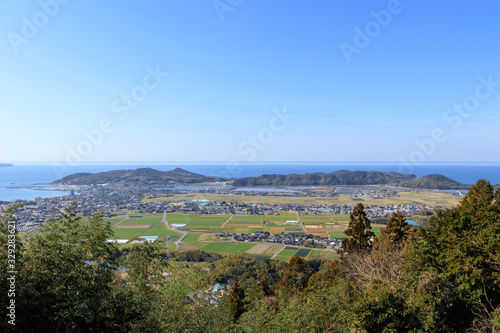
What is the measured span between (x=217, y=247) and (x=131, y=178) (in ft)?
203

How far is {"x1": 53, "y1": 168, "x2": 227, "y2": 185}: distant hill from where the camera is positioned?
6369cm

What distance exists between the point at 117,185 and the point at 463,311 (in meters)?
73.4

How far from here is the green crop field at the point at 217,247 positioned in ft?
86.6

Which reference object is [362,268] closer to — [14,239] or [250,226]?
[14,239]

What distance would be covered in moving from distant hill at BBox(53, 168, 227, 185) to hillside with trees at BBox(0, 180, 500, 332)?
65.3 m

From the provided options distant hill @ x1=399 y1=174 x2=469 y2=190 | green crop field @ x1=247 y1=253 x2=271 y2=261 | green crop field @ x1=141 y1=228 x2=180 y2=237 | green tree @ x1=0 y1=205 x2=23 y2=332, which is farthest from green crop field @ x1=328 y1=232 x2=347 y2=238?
distant hill @ x1=399 y1=174 x2=469 y2=190

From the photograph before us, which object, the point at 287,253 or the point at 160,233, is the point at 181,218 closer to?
the point at 160,233

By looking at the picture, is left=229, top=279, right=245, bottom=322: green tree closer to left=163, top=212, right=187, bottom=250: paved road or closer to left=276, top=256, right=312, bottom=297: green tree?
left=276, top=256, right=312, bottom=297: green tree

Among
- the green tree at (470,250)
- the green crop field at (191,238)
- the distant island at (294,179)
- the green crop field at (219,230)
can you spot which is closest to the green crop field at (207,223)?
the green crop field at (219,230)

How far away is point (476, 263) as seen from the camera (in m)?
8.55

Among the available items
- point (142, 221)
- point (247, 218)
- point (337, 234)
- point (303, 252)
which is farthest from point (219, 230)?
point (337, 234)

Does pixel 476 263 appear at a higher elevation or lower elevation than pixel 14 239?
lower

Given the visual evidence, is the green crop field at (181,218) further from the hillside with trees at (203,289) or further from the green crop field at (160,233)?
the hillside with trees at (203,289)

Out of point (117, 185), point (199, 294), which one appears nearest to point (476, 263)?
point (199, 294)
